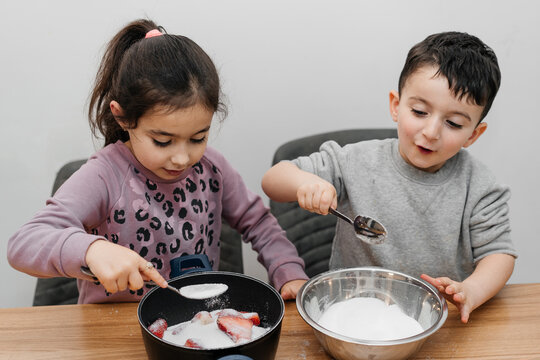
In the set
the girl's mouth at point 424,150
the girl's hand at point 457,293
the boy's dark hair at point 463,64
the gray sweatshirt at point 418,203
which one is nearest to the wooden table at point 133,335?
the girl's hand at point 457,293

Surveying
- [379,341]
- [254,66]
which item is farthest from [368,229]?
[254,66]

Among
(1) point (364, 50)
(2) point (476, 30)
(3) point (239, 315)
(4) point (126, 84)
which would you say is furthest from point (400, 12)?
(3) point (239, 315)

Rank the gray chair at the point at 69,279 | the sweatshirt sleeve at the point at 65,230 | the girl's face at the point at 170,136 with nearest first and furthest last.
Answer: the sweatshirt sleeve at the point at 65,230, the girl's face at the point at 170,136, the gray chair at the point at 69,279

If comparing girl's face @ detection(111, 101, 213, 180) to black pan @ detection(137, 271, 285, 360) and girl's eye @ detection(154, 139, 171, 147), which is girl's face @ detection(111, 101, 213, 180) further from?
black pan @ detection(137, 271, 285, 360)

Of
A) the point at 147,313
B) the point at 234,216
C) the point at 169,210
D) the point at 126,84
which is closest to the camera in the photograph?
the point at 147,313

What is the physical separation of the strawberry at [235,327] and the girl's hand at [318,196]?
28 centimetres

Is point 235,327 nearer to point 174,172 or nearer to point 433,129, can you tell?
point 174,172

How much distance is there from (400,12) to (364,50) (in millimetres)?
165

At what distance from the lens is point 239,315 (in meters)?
0.93

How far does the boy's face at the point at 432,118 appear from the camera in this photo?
114cm

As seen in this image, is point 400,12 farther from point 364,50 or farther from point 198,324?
point 198,324

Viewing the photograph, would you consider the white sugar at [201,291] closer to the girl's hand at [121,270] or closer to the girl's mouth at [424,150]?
the girl's hand at [121,270]

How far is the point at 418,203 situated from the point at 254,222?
403mm

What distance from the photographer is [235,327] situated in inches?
35.1
